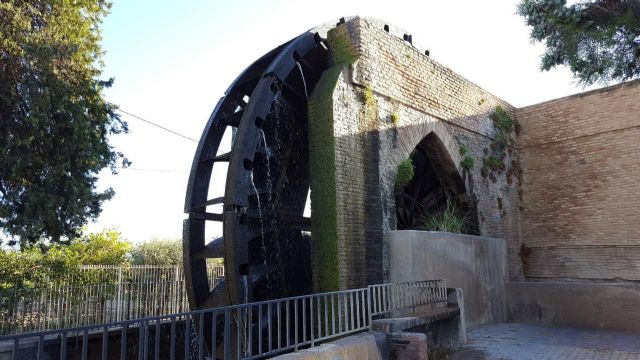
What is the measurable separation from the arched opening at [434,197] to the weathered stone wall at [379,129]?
0.12 m

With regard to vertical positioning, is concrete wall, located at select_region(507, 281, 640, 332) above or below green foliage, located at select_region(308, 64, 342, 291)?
below

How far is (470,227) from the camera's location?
32.7 feet

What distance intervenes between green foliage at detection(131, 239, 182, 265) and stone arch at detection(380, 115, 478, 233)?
58.6 feet

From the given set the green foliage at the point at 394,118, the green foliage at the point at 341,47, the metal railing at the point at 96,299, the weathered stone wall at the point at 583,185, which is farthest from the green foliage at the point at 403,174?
the weathered stone wall at the point at 583,185

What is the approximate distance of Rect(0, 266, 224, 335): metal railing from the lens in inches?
362

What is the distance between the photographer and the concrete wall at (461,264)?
703cm

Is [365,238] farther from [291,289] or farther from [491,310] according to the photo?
[491,310]

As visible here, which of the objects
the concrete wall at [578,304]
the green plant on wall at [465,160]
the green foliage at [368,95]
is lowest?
the concrete wall at [578,304]

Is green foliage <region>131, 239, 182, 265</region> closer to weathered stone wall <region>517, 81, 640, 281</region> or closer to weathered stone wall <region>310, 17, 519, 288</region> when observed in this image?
weathered stone wall <region>517, 81, 640, 281</region>

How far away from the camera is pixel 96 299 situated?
1081cm

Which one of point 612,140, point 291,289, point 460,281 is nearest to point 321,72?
point 291,289

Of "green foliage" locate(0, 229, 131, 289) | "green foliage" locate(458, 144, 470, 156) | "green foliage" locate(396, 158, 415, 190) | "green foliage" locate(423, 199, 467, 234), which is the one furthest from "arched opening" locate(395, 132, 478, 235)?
"green foliage" locate(0, 229, 131, 289)

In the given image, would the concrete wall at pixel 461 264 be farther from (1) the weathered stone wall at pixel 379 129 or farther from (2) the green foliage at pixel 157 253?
(2) the green foliage at pixel 157 253

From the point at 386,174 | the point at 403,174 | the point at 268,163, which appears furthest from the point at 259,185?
the point at 403,174
